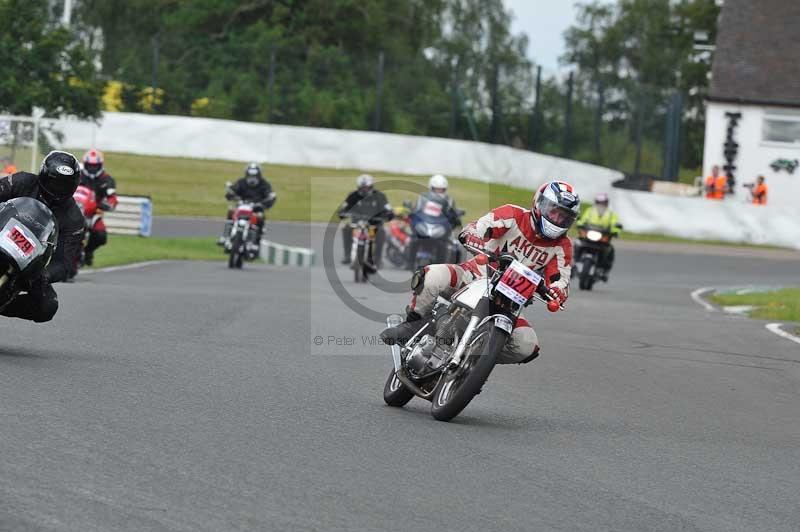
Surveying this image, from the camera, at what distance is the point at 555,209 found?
9.16m

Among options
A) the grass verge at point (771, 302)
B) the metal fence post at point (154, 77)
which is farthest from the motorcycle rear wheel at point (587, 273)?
the metal fence post at point (154, 77)

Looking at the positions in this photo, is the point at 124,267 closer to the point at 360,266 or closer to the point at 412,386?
the point at 360,266

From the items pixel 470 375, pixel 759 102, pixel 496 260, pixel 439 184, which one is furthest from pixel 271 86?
pixel 470 375

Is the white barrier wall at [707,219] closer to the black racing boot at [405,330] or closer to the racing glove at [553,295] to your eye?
the black racing boot at [405,330]

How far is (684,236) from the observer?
139 feet

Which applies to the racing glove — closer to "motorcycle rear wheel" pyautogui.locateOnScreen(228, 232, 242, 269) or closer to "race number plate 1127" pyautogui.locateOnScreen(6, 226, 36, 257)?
"race number plate 1127" pyautogui.locateOnScreen(6, 226, 36, 257)

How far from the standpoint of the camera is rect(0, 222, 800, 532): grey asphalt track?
618cm

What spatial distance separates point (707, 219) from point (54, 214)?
33389mm

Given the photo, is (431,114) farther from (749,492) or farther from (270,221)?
(749,492)

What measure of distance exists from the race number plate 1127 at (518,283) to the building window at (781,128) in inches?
1823

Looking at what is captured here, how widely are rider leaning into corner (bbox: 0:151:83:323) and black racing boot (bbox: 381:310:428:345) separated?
240 cm

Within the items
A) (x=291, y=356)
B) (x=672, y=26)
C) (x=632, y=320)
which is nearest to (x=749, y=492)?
(x=291, y=356)

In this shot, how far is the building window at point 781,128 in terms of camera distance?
53.3m

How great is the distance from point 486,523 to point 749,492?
1814 mm
